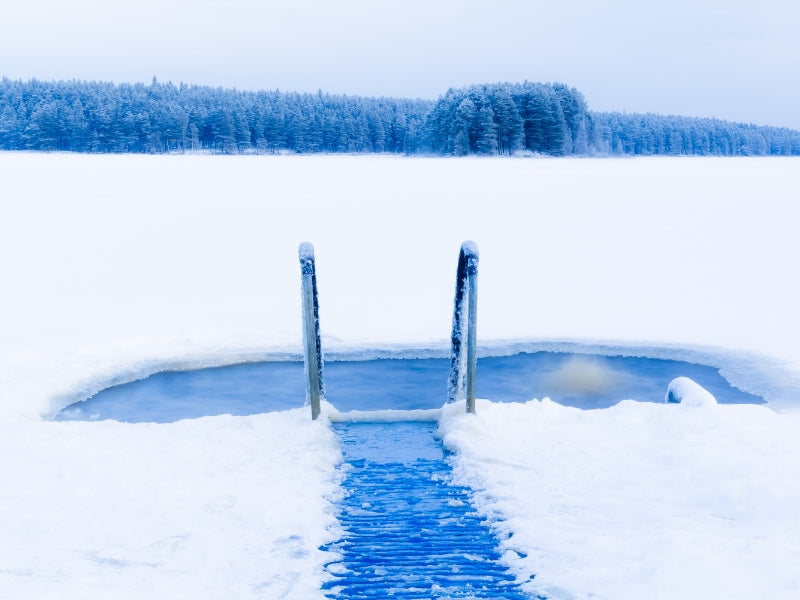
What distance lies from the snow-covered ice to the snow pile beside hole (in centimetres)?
18

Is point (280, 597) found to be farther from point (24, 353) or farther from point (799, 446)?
point (24, 353)

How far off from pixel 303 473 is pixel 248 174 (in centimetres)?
3656

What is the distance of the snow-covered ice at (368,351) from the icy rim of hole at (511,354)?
0.04 m

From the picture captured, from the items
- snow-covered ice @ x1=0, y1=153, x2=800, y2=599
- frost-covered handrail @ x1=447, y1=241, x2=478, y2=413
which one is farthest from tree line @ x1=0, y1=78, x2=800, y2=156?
frost-covered handrail @ x1=447, y1=241, x2=478, y2=413

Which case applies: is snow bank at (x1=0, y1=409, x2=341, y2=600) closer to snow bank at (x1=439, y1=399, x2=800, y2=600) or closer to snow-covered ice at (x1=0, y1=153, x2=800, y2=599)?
snow-covered ice at (x1=0, y1=153, x2=800, y2=599)

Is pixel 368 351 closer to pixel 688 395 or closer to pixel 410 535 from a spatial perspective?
pixel 688 395

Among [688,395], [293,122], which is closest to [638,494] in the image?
[688,395]

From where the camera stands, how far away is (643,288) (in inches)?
571

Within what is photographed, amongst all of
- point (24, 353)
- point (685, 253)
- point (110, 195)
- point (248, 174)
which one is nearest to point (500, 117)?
point (248, 174)

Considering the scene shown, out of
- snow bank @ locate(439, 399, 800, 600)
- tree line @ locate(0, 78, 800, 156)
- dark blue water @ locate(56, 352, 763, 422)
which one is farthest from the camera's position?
tree line @ locate(0, 78, 800, 156)

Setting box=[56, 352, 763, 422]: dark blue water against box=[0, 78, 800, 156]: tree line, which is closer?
box=[56, 352, 763, 422]: dark blue water

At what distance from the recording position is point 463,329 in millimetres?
7547

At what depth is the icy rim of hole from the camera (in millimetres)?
8086

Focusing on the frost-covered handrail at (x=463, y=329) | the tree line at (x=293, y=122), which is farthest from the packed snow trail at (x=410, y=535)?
the tree line at (x=293, y=122)
